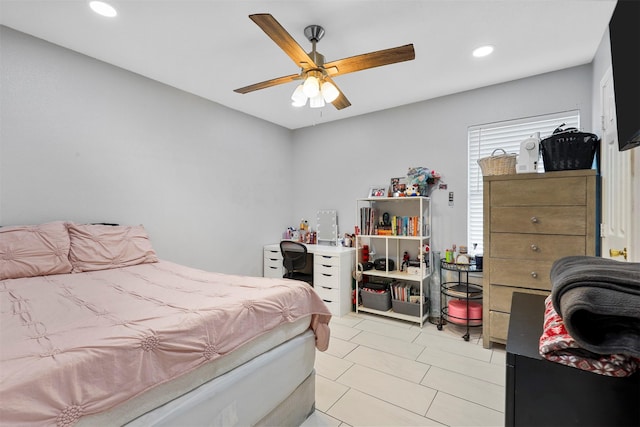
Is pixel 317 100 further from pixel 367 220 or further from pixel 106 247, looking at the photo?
pixel 106 247

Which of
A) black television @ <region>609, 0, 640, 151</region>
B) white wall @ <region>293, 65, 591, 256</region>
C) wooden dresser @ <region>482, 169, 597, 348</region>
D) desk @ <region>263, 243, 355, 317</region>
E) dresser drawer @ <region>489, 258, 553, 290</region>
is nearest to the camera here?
black television @ <region>609, 0, 640, 151</region>

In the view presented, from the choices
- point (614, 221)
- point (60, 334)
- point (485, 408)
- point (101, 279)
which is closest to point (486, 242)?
point (614, 221)

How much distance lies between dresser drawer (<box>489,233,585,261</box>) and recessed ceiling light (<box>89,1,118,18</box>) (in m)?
3.40

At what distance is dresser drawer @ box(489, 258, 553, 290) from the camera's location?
7.73 feet

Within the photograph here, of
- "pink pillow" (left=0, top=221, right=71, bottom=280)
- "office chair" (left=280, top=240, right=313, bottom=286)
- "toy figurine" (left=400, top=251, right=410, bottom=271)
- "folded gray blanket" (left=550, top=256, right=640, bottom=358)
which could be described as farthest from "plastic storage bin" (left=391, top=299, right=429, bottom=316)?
"pink pillow" (left=0, top=221, right=71, bottom=280)

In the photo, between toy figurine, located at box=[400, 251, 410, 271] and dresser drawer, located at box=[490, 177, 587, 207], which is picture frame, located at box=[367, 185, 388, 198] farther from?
dresser drawer, located at box=[490, 177, 587, 207]

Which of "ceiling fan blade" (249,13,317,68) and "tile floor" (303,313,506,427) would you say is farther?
"tile floor" (303,313,506,427)

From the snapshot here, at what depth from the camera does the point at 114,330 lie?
41.4 inches


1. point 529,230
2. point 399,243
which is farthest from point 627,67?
point 399,243

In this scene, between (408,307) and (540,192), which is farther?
(408,307)

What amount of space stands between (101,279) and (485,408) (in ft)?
8.75

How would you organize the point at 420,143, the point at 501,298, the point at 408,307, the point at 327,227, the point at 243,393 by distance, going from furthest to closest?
the point at 327,227
the point at 420,143
the point at 408,307
the point at 501,298
the point at 243,393

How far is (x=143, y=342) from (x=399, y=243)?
311 centimetres

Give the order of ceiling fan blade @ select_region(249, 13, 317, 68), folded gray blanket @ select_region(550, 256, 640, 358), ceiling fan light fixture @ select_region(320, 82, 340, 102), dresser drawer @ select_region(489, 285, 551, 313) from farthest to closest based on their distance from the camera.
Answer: dresser drawer @ select_region(489, 285, 551, 313)
ceiling fan light fixture @ select_region(320, 82, 340, 102)
ceiling fan blade @ select_region(249, 13, 317, 68)
folded gray blanket @ select_region(550, 256, 640, 358)
